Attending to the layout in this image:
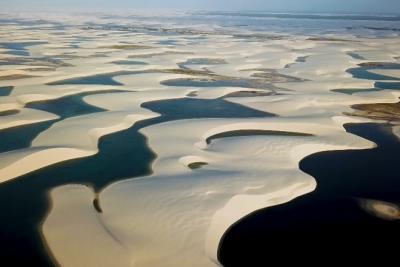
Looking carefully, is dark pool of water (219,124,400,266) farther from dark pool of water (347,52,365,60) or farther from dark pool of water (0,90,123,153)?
dark pool of water (347,52,365,60)

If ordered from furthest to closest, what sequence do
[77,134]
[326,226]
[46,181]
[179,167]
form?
[77,134]
[179,167]
[46,181]
[326,226]

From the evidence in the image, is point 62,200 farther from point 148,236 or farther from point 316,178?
point 316,178

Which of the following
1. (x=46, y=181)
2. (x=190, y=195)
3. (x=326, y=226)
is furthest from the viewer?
(x=46, y=181)

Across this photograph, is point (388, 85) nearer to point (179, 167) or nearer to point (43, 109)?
point (179, 167)

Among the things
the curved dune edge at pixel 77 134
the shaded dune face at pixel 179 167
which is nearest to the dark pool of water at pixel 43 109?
the shaded dune face at pixel 179 167

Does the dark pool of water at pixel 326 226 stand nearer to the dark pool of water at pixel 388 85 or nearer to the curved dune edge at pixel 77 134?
the curved dune edge at pixel 77 134

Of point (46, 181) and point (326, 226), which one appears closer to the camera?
point (326, 226)

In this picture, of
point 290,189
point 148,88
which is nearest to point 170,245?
point 290,189

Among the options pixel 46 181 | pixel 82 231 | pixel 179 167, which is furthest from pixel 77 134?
pixel 82 231
